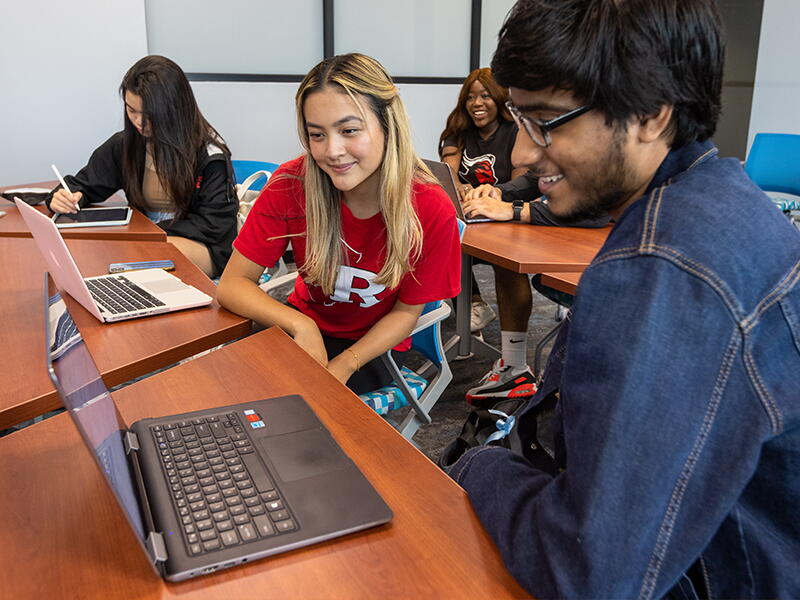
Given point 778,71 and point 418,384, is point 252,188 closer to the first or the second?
point 418,384

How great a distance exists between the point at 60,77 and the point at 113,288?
2754 millimetres

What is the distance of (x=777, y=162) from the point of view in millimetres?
4172

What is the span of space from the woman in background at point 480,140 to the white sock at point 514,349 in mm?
509

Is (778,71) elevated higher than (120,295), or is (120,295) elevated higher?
(778,71)

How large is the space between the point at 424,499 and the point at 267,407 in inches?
12.4

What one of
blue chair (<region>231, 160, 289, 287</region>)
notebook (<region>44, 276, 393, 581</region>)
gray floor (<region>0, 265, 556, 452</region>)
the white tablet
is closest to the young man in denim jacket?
notebook (<region>44, 276, 393, 581</region>)

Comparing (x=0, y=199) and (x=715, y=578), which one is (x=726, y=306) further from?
(x=0, y=199)

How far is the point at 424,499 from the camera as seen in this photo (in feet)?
2.74

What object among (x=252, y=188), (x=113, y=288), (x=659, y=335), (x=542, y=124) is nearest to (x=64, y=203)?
(x=252, y=188)

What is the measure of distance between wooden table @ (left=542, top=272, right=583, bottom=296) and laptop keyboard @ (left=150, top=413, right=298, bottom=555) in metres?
1.15

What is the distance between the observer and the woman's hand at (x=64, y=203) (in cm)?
257

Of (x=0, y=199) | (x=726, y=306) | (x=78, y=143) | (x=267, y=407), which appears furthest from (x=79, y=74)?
(x=726, y=306)

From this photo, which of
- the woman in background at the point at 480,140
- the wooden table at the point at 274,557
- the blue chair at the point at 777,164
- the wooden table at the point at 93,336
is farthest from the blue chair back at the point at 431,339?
the blue chair at the point at 777,164

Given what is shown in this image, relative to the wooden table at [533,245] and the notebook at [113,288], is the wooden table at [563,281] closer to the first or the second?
the wooden table at [533,245]
